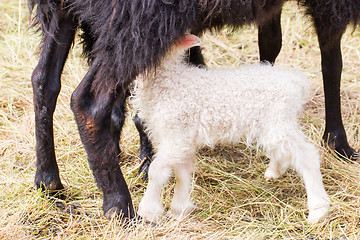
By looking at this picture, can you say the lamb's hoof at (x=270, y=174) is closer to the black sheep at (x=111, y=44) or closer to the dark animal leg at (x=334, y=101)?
the dark animal leg at (x=334, y=101)

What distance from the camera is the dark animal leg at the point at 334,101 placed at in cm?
341

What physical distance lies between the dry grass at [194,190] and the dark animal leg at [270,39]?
22cm

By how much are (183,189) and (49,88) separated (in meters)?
1.00

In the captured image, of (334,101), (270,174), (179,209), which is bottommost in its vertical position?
(270,174)

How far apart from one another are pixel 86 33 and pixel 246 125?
1.19 meters

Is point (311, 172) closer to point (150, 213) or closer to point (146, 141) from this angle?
point (150, 213)

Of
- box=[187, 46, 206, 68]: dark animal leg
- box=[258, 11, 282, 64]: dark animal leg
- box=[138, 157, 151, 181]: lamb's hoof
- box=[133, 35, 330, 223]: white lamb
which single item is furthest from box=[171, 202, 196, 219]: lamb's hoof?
box=[258, 11, 282, 64]: dark animal leg

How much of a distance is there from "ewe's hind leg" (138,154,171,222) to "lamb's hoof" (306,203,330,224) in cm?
78

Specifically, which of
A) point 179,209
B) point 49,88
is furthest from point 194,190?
point 49,88

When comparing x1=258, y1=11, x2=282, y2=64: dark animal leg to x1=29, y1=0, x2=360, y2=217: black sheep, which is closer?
x1=29, y1=0, x2=360, y2=217: black sheep

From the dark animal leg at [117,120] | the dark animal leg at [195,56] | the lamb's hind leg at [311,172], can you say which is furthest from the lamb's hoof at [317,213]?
the dark animal leg at [117,120]

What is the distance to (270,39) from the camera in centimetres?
366

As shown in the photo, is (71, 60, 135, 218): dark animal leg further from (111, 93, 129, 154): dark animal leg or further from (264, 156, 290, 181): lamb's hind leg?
(264, 156, 290, 181): lamb's hind leg

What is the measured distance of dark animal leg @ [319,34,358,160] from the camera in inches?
134
